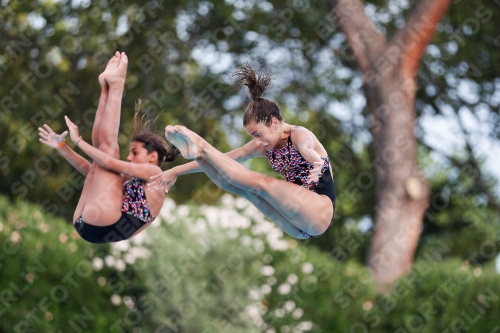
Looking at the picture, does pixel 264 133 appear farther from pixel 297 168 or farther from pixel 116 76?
pixel 116 76

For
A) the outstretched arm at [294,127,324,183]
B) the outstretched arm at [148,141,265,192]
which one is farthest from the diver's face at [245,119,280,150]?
the outstretched arm at [148,141,265,192]

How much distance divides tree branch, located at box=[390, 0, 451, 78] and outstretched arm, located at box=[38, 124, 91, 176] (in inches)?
249

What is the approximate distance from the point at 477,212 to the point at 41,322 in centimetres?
972

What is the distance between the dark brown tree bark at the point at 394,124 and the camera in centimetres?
1055

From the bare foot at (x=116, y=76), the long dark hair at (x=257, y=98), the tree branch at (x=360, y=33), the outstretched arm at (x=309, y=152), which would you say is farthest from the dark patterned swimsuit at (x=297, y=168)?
the tree branch at (x=360, y=33)

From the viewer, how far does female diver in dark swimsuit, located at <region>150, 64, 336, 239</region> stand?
454cm

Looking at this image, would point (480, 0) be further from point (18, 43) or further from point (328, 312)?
point (18, 43)

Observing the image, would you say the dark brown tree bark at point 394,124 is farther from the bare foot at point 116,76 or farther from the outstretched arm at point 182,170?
the bare foot at point 116,76

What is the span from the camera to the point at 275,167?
516 cm

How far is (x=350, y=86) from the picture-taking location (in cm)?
1420

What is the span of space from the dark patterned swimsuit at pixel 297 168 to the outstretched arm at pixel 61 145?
1298 mm

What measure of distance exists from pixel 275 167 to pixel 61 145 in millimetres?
1391

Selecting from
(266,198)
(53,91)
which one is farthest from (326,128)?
(266,198)

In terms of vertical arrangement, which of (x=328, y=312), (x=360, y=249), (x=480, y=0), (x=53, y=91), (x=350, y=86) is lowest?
(x=360, y=249)
